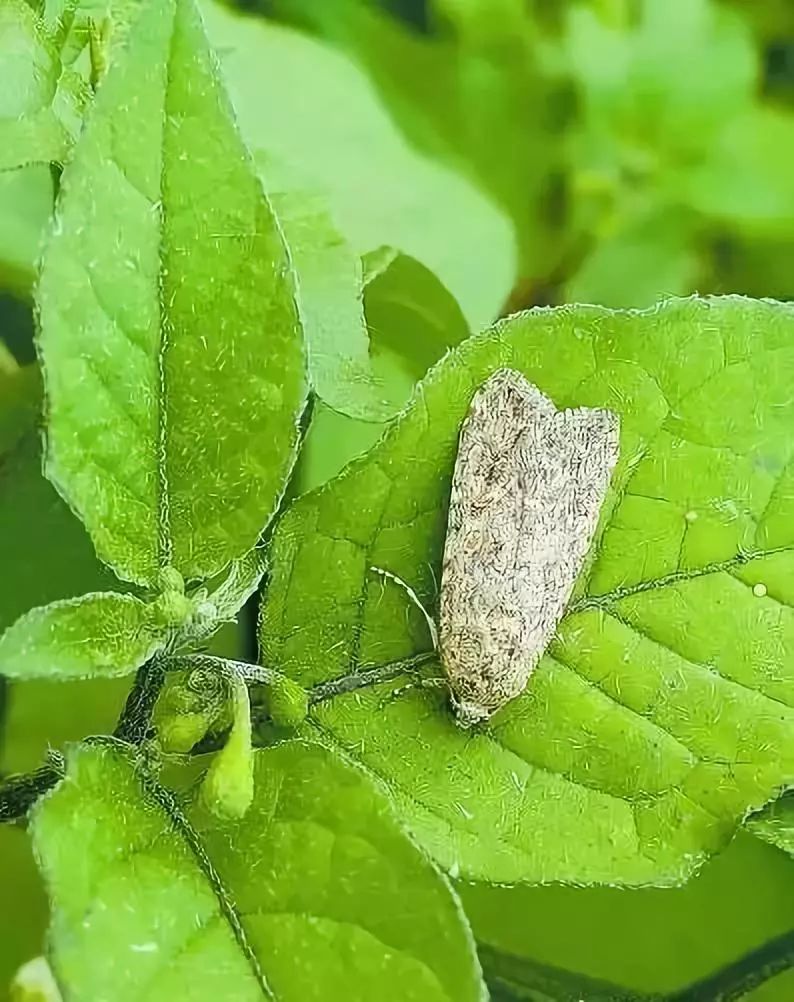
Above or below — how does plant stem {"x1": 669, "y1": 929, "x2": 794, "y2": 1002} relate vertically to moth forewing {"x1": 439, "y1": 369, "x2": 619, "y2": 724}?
below

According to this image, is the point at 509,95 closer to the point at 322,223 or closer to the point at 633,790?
the point at 322,223

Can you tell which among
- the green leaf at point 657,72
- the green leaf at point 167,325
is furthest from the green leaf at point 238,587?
the green leaf at point 657,72

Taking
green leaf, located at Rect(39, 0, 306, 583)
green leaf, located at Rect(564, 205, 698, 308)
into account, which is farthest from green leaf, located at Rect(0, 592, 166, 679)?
green leaf, located at Rect(564, 205, 698, 308)

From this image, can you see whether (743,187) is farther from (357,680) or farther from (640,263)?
(357,680)

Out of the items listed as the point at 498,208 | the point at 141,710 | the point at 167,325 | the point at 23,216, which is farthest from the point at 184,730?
the point at 498,208

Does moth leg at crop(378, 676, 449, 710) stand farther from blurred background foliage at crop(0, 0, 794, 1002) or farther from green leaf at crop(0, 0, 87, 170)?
green leaf at crop(0, 0, 87, 170)

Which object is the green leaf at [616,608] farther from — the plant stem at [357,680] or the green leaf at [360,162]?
the green leaf at [360,162]
